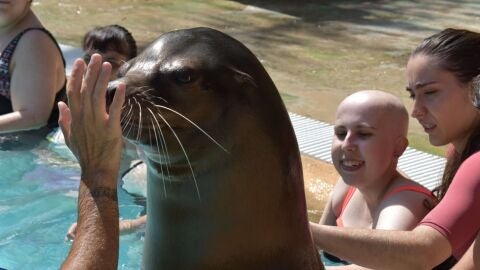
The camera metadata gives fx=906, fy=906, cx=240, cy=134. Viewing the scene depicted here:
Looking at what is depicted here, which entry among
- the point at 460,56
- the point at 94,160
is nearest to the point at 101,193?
the point at 94,160

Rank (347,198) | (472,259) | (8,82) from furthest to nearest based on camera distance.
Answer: (8,82), (347,198), (472,259)

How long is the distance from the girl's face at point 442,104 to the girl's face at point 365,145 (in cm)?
21

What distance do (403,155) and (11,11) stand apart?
2.48 meters

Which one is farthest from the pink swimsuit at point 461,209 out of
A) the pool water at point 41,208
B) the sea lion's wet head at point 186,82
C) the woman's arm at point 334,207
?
the pool water at point 41,208

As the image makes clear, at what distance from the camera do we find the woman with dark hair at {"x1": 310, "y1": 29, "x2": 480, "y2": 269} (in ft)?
9.70

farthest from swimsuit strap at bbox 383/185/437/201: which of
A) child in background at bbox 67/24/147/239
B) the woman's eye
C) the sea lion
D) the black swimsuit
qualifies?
the black swimsuit

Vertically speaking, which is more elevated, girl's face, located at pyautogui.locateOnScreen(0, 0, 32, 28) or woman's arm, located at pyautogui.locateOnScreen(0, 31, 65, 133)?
girl's face, located at pyautogui.locateOnScreen(0, 0, 32, 28)

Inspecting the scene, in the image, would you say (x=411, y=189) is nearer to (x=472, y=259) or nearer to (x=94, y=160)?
(x=472, y=259)

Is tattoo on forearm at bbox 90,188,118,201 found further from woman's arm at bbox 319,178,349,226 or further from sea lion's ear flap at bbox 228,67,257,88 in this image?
woman's arm at bbox 319,178,349,226

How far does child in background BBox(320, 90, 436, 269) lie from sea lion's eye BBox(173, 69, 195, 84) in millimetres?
1209

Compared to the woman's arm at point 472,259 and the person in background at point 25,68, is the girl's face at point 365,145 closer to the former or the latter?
the woman's arm at point 472,259

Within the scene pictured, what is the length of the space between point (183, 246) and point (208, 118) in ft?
1.31

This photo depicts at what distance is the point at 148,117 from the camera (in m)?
2.37

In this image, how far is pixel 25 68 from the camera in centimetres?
527
